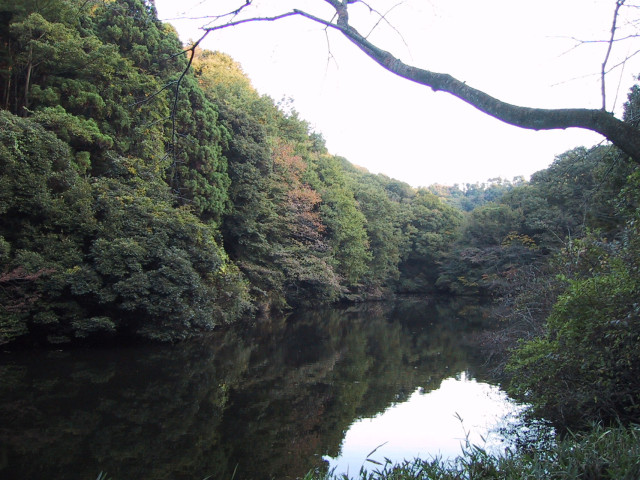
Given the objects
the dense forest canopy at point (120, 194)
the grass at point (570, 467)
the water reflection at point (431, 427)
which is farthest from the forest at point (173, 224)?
the grass at point (570, 467)

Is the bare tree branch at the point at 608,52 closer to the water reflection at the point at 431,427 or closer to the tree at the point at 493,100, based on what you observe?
the tree at the point at 493,100

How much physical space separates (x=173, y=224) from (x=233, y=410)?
6946 mm

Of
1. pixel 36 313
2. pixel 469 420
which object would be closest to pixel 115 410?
pixel 36 313

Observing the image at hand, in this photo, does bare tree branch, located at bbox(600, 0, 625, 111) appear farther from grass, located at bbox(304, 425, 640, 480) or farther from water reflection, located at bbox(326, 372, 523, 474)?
water reflection, located at bbox(326, 372, 523, 474)

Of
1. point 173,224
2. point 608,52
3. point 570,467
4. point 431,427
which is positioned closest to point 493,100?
Answer: point 608,52

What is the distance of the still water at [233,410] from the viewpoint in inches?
216

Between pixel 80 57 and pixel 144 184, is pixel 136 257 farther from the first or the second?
pixel 80 57

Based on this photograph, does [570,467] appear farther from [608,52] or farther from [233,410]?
[233,410]

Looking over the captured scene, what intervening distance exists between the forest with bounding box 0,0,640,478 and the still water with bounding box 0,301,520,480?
3.87 ft

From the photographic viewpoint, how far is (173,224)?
509 inches

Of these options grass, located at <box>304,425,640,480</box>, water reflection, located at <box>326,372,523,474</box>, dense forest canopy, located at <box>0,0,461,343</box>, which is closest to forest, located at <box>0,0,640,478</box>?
dense forest canopy, located at <box>0,0,461,343</box>

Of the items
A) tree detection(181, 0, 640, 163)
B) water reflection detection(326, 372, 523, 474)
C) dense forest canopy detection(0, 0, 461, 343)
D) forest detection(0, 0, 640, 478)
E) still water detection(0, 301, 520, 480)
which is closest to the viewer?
tree detection(181, 0, 640, 163)

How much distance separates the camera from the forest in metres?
5.05

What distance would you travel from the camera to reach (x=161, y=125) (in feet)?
51.2
